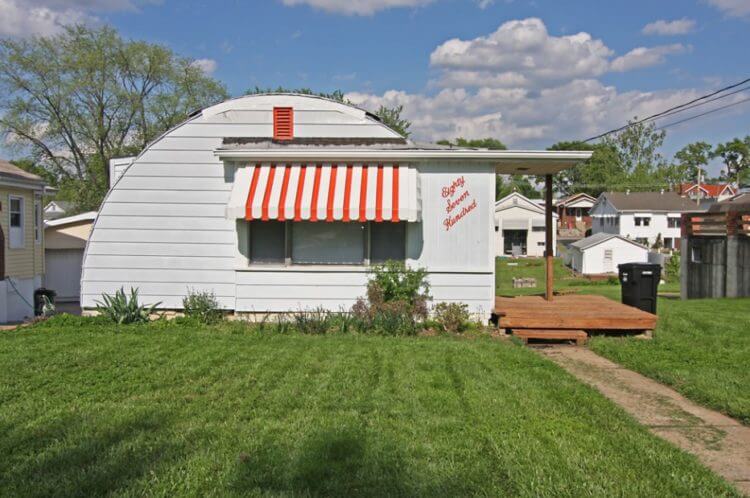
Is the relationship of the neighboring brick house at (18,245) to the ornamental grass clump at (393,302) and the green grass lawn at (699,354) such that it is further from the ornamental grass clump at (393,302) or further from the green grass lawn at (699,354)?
the green grass lawn at (699,354)

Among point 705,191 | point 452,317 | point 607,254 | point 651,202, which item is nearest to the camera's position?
point 452,317

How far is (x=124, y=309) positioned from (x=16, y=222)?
726 centimetres

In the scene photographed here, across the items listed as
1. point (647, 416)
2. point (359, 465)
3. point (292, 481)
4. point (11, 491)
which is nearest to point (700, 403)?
point (647, 416)

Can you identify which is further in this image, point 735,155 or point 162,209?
point 735,155

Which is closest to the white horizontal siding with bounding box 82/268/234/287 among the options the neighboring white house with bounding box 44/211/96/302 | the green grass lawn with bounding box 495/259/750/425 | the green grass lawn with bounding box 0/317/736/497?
the green grass lawn with bounding box 0/317/736/497

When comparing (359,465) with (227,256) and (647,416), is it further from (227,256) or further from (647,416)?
(227,256)

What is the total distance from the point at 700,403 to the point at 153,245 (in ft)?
31.8

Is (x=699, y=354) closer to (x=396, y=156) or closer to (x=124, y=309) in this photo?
(x=396, y=156)

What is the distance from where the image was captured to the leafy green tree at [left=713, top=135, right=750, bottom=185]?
100 metres

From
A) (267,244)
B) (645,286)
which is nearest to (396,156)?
(267,244)

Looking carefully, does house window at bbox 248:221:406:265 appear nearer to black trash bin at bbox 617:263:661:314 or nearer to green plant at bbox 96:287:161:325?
green plant at bbox 96:287:161:325

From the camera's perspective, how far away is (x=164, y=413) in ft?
19.0

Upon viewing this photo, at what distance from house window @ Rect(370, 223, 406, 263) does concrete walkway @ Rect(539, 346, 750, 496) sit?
399 centimetres

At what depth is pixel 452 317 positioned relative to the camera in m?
Answer: 10.9
